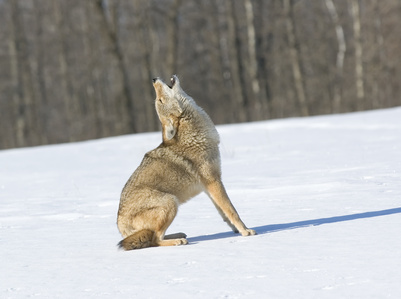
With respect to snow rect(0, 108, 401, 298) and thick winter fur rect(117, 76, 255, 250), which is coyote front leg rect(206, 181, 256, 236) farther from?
snow rect(0, 108, 401, 298)

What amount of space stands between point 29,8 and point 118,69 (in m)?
15.5

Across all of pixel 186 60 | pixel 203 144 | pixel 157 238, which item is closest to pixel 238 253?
pixel 157 238

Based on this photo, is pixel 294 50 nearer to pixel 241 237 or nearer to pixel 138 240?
pixel 241 237

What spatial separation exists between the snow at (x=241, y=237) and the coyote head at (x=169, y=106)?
2.79ft

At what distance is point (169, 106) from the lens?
559 cm

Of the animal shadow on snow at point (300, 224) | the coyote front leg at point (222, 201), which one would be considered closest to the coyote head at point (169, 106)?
the coyote front leg at point (222, 201)

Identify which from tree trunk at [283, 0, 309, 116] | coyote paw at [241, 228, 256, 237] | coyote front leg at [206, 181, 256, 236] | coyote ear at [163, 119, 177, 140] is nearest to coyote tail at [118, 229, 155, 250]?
coyote front leg at [206, 181, 256, 236]

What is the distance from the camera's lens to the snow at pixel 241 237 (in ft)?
12.6

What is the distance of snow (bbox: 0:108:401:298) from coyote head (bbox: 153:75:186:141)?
85 cm

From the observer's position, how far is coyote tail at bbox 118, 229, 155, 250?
5000 mm

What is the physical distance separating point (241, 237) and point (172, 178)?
661 millimetres

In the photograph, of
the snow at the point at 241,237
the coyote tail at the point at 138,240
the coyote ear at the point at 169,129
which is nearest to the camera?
the snow at the point at 241,237

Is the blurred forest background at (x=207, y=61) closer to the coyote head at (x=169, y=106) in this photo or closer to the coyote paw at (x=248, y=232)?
the coyote head at (x=169, y=106)

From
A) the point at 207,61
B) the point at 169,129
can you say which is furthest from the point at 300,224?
the point at 207,61
